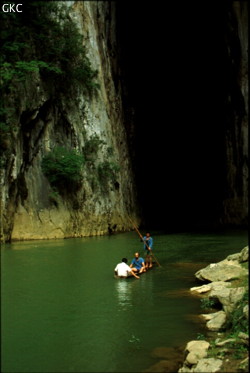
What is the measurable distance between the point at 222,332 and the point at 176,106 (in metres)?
34.6

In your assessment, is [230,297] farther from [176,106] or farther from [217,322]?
[176,106]

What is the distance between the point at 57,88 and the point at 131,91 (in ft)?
43.9

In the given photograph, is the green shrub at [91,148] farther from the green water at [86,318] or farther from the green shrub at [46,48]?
the green water at [86,318]

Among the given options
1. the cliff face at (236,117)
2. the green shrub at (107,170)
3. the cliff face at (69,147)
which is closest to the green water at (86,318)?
the cliff face at (69,147)

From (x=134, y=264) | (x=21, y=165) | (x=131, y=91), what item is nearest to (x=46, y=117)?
(x=21, y=165)

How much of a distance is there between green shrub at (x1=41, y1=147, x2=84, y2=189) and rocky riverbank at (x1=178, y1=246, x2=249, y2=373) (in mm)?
11483

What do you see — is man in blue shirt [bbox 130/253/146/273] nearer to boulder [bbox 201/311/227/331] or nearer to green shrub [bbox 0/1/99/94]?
boulder [bbox 201/311/227/331]

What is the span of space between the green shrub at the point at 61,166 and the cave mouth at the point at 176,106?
1150 centimetres

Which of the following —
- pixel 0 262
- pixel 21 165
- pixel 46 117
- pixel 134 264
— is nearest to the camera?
pixel 0 262

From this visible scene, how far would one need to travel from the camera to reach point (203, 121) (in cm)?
3612

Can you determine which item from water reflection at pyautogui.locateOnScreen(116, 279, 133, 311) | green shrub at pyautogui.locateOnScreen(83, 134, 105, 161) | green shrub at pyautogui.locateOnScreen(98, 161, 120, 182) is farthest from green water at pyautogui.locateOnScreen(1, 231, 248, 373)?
green shrub at pyautogui.locateOnScreen(98, 161, 120, 182)

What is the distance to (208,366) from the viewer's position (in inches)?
216

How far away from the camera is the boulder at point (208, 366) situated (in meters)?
5.40

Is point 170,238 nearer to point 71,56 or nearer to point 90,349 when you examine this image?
point 71,56
